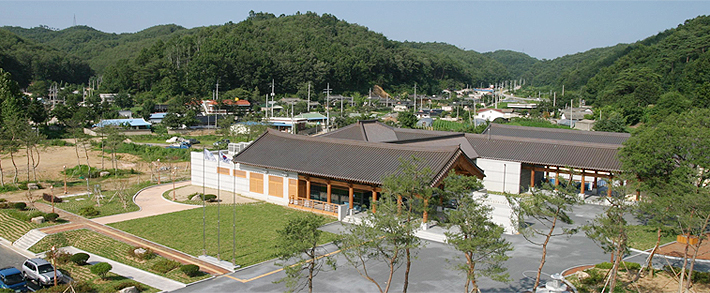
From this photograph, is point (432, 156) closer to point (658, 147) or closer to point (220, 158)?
point (658, 147)

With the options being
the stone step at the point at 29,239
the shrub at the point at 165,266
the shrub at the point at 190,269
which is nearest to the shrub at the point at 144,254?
the shrub at the point at 165,266

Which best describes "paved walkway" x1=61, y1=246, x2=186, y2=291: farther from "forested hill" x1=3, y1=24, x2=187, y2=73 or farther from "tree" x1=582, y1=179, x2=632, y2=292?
"forested hill" x1=3, y1=24, x2=187, y2=73

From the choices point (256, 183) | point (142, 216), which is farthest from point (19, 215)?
point (256, 183)

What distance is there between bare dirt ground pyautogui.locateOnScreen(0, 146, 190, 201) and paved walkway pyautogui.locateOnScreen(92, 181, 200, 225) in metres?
3.94

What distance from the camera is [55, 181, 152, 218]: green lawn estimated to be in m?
26.4

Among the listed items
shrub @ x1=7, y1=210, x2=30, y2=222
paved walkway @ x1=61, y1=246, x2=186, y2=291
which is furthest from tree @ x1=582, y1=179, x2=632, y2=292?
shrub @ x1=7, y1=210, x2=30, y2=222

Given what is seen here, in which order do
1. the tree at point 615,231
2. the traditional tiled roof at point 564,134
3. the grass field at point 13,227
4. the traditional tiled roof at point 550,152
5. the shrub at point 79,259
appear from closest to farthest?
the tree at point 615,231, the shrub at point 79,259, the grass field at point 13,227, the traditional tiled roof at point 550,152, the traditional tiled roof at point 564,134

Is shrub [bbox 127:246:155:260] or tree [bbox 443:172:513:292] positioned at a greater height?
tree [bbox 443:172:513:292]

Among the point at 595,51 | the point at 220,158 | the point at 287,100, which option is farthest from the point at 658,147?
the point at 595,51

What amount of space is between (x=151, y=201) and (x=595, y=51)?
196 m

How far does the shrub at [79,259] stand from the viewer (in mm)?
18391

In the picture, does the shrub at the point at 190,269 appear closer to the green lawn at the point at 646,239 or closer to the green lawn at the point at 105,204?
the green lawn at the point at 105,204

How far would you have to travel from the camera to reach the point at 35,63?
10412cm

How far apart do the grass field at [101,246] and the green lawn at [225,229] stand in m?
1.26
